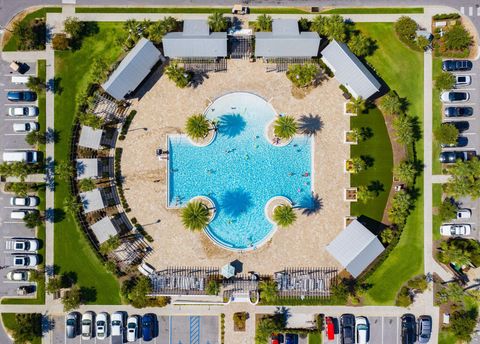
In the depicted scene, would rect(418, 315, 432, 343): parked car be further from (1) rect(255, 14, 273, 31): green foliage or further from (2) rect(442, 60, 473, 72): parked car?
(1) rect(255, 14, 273, 31): green foliage

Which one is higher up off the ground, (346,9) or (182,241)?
(346,9)

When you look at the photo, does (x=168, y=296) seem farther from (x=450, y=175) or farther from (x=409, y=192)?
(x=450, y=175)

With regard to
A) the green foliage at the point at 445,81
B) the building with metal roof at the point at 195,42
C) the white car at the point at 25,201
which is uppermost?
the building with metal roof at the point at 195,42

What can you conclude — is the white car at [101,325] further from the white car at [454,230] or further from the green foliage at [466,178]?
the green foliage at [466,178]

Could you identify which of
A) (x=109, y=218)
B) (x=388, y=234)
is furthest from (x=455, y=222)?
(x=109, y=218)

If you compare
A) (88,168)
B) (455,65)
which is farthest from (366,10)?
(88,168)

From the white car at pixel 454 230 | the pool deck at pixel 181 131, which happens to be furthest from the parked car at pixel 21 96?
the white car at pixel 454 230
